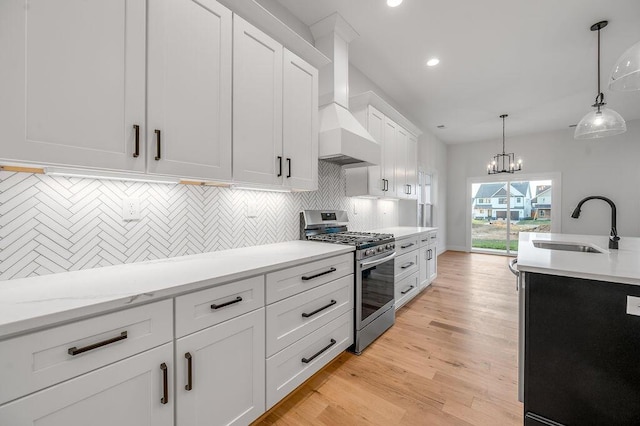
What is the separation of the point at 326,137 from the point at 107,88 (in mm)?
1598

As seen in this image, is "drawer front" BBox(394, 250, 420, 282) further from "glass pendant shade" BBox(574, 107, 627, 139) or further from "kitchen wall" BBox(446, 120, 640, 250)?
"kitchen wall" BBox(446, 120, 640, 250)

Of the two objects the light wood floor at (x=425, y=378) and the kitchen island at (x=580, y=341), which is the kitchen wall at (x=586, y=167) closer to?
the light wood floor at (x=425, y=378)

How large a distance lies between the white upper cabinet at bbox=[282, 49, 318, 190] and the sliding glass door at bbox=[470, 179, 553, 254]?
6769 mm

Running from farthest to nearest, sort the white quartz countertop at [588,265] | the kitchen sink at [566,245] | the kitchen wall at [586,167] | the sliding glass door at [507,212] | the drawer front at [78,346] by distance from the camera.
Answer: the sliding glass door at [507,212]
the kitchen wall at [586,167]
the kitchen sink at [566,245]
the white quartz countertop at [588,265]
the drawer front at [78,346]

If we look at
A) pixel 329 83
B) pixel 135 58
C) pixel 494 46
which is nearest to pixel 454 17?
pixel 494 46

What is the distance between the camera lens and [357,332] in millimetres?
2262

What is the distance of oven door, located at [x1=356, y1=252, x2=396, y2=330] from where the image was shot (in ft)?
7.41

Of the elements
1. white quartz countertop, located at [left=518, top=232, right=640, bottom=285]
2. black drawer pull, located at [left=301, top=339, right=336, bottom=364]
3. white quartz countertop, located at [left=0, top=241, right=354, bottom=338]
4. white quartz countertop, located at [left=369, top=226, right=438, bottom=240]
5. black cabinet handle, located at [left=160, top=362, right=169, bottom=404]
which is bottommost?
black drawer pull, located at [left=301, top=339, right=336, bottom=364]

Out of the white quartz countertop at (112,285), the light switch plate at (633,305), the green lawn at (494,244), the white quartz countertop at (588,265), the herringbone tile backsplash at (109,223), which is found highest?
the herringbone tile backsplash at (109,223)

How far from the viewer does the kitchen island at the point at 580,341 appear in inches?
45.8

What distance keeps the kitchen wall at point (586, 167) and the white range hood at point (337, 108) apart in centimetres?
601

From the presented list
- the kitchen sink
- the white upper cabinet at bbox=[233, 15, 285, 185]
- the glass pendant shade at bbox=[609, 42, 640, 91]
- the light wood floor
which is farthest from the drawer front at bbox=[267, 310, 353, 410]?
the glass pendant shade at bbox=[609, 42, 640, 91]

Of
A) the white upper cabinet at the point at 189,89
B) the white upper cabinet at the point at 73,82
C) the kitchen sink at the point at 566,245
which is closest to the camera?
the white upper cabinet at the point at 73,82

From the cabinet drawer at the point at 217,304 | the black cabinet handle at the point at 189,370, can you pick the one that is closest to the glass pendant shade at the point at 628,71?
the cabinet drawer at the point at 217,304
